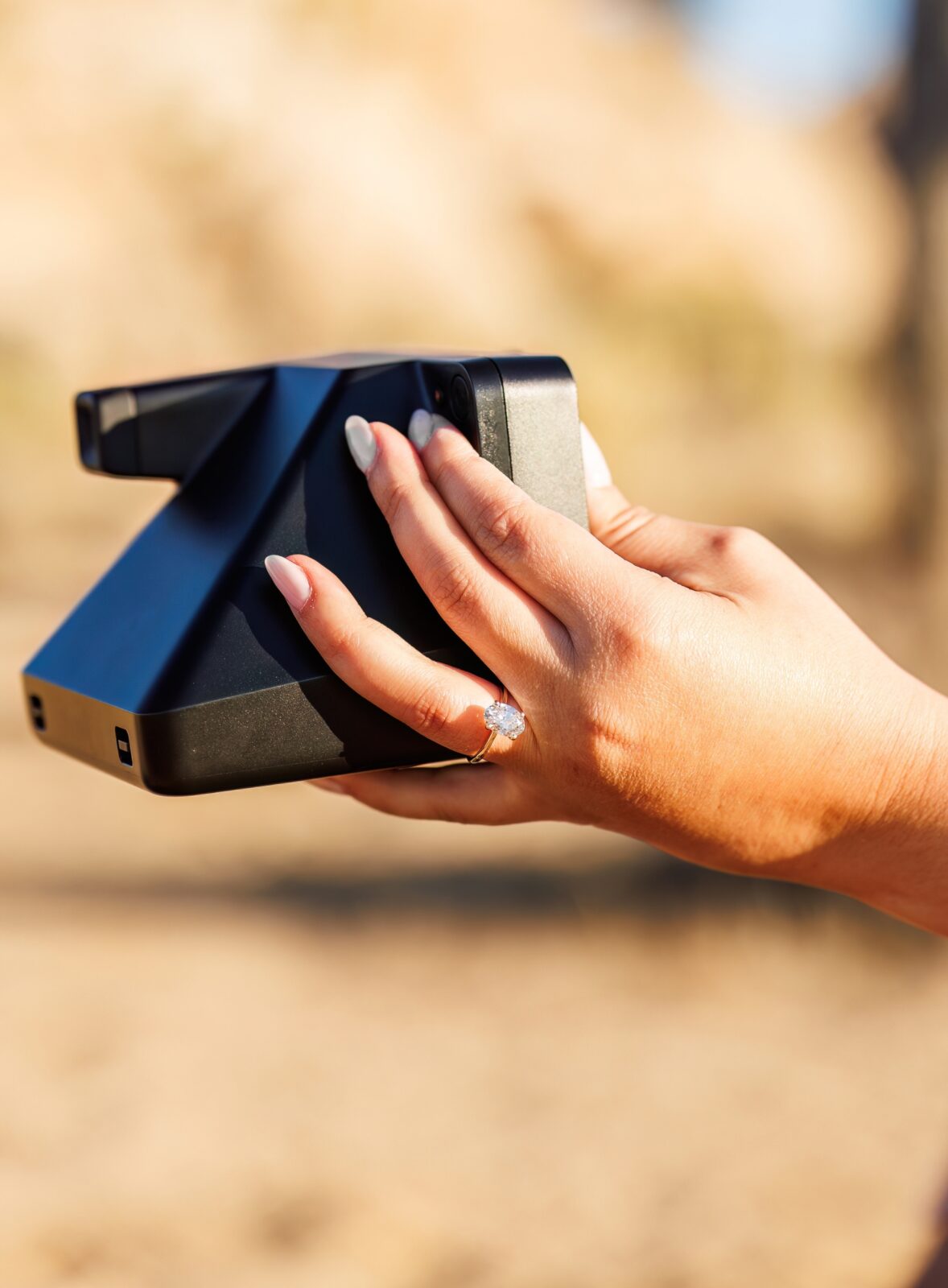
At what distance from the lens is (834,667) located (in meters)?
0.55

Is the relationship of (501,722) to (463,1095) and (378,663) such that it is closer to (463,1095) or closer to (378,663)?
(378,663)

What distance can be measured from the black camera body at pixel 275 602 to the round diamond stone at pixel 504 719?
0.02 m

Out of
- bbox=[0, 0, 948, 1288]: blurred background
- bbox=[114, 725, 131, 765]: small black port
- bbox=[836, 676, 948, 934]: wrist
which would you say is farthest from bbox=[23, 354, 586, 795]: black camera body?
bbox=[0, 0, 948, 1288]: blurred background

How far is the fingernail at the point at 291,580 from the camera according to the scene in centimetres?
50

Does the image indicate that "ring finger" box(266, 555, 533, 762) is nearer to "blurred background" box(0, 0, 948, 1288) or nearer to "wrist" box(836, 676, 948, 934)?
"wrist" box(836, 676, 948, 934)

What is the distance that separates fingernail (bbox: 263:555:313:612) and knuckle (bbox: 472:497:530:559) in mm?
76

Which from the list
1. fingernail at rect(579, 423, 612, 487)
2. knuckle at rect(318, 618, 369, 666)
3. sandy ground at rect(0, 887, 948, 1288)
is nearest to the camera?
knuckle at rect(318, 618, 369, 666)

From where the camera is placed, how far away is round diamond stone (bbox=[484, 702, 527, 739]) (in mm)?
515

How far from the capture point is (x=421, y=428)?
540 millimetres

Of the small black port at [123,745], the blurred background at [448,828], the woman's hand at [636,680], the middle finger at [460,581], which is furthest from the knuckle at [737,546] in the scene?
the blurred background at [448,828]

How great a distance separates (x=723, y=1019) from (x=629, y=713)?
1.41m

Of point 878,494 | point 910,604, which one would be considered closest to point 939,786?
point 910,604

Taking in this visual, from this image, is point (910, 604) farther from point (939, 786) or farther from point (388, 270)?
point (939, 786)

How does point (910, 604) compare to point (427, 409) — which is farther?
point (910, 604)
